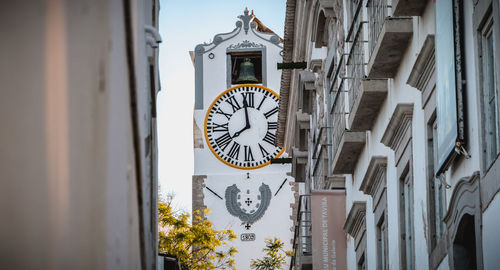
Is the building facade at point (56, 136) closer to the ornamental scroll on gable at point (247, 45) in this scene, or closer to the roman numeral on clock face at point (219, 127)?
the roman numeral on clock face at point (219, 127)

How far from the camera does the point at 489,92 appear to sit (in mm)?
8891

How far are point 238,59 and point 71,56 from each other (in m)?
57.9

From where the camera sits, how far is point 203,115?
57.4 m

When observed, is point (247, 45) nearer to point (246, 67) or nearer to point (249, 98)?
point (246, 67)

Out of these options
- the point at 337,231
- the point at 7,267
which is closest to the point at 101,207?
the point at 7,267

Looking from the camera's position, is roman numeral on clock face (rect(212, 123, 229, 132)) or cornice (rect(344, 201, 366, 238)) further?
roman numeral on clock face (rect(212, 123, 229, 132))

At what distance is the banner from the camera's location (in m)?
20.2

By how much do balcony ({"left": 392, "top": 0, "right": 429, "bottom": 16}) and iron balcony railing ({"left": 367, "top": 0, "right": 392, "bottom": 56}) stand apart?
3.21ft

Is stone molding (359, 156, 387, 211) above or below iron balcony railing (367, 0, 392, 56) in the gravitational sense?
below

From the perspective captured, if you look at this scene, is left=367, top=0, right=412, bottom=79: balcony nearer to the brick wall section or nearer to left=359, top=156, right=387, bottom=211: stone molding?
left=359, top=156, right=387, bottom=211: stone molding

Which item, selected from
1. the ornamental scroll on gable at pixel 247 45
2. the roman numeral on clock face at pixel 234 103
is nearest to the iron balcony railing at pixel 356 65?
the roman numeral on clock face at pixel 234 103

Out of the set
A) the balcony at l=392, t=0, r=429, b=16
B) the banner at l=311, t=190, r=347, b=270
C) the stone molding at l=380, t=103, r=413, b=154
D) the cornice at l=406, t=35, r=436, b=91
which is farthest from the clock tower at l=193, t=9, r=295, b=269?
the balcony at l=392, t=0, r=429, b=16

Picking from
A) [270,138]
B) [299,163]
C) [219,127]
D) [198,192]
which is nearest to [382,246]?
[299,163]

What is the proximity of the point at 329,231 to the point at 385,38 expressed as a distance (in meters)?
8.10
